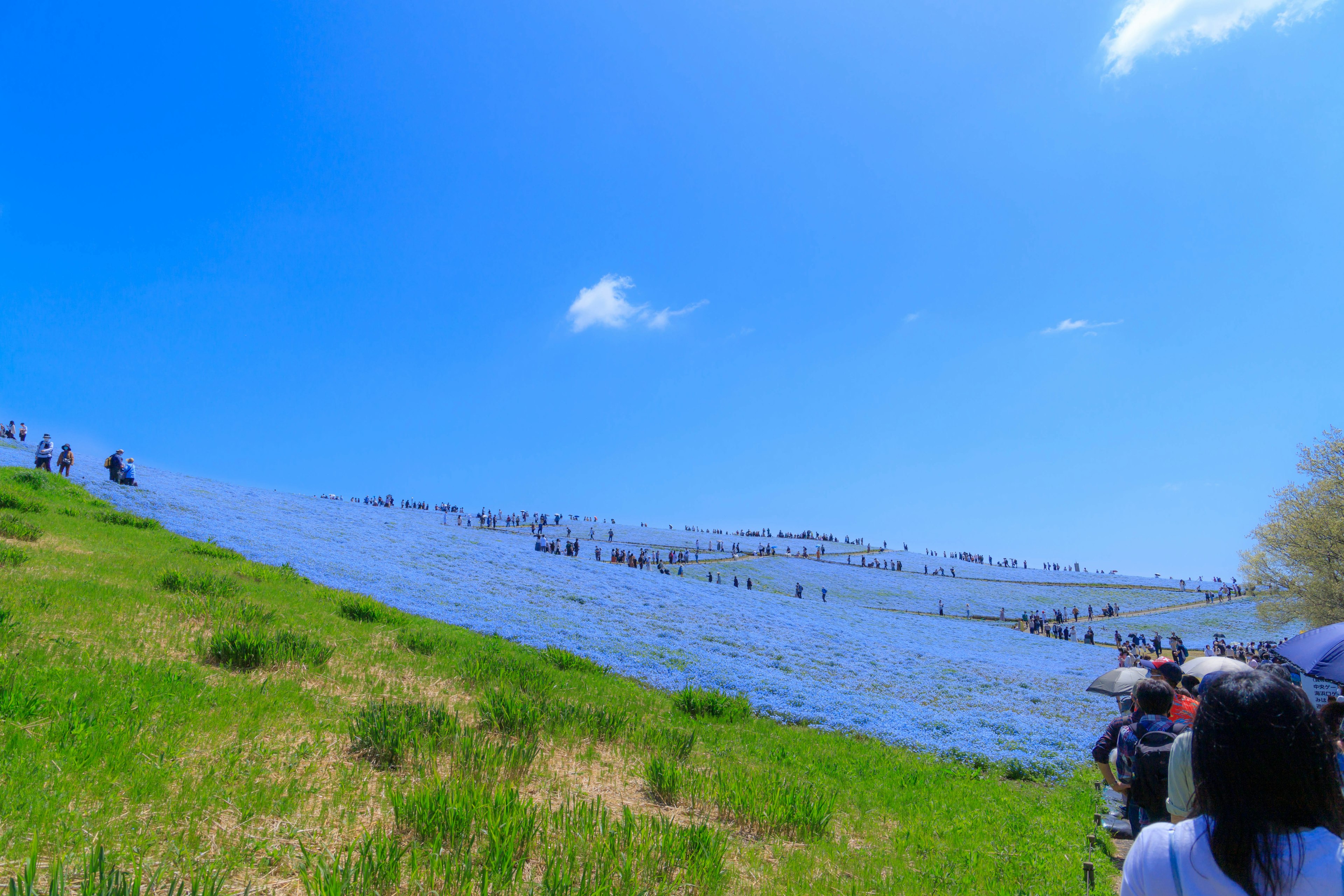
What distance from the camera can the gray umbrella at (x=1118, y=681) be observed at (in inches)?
476

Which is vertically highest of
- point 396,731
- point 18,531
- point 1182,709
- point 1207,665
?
point 18,531

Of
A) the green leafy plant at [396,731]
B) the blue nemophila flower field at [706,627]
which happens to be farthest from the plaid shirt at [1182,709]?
the green leafy plant at [396,731]

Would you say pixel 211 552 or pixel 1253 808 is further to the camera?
pixel 211 552

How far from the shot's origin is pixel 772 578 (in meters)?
49.5

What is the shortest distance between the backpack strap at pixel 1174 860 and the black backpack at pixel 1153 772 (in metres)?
4.57

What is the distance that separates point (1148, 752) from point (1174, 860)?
4716 millimetres

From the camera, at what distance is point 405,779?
505 centimetres

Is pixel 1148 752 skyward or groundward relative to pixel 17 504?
groundward

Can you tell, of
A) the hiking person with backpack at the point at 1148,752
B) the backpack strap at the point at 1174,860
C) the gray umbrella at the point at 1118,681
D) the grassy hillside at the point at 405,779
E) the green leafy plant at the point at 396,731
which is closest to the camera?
the backpack strap at the point at 1174,860

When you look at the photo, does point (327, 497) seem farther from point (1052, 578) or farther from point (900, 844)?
point (1052, 578)

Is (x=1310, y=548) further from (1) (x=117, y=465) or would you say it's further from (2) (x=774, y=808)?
(1) (x=117, y=465)

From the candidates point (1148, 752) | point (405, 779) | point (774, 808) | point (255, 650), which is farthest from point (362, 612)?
A: point (1148, 752)

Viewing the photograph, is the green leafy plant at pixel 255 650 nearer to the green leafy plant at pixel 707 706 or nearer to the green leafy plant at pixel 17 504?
the green leafy plant at pixel 707 706

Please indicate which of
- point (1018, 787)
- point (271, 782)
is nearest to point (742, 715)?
point (1018, 787)
